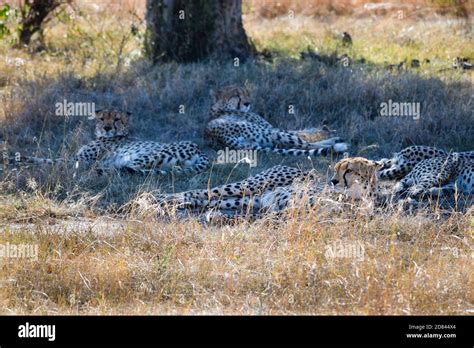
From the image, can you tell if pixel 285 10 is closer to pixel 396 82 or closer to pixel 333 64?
pixel 333 64

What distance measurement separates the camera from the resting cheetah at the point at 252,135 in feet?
27.6

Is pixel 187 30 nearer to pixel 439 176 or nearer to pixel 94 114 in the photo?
pixel 94 114

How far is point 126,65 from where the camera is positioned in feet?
34.7

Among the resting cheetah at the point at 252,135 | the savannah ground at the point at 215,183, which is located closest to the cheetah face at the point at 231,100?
the resting cheetah at the point at 252,135

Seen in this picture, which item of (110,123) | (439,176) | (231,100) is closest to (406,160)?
(439,176)

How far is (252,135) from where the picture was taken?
28.6 ft

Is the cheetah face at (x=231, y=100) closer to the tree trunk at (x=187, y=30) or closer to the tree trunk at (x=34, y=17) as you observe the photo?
the tree trunk at (x=187, y=30)

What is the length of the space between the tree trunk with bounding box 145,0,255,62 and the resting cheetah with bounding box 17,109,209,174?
2924mm

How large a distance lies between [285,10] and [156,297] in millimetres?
11459

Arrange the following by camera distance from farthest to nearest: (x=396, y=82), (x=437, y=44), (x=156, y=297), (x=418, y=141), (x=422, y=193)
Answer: (x=437, y=44) < (x=396, y=82) < (x=418, y=141) < (x=422, y=193) < (x=156, y=297)

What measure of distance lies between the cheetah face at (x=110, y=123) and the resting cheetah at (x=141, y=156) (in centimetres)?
7

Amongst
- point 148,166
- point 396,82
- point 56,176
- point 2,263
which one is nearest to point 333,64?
point 396,82

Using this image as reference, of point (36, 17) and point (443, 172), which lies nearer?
point (443, 172)

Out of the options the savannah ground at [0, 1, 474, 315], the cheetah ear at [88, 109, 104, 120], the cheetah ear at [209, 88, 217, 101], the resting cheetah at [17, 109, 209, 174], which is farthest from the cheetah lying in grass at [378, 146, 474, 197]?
the cheetah ear at [88, 109, 104, 120]
